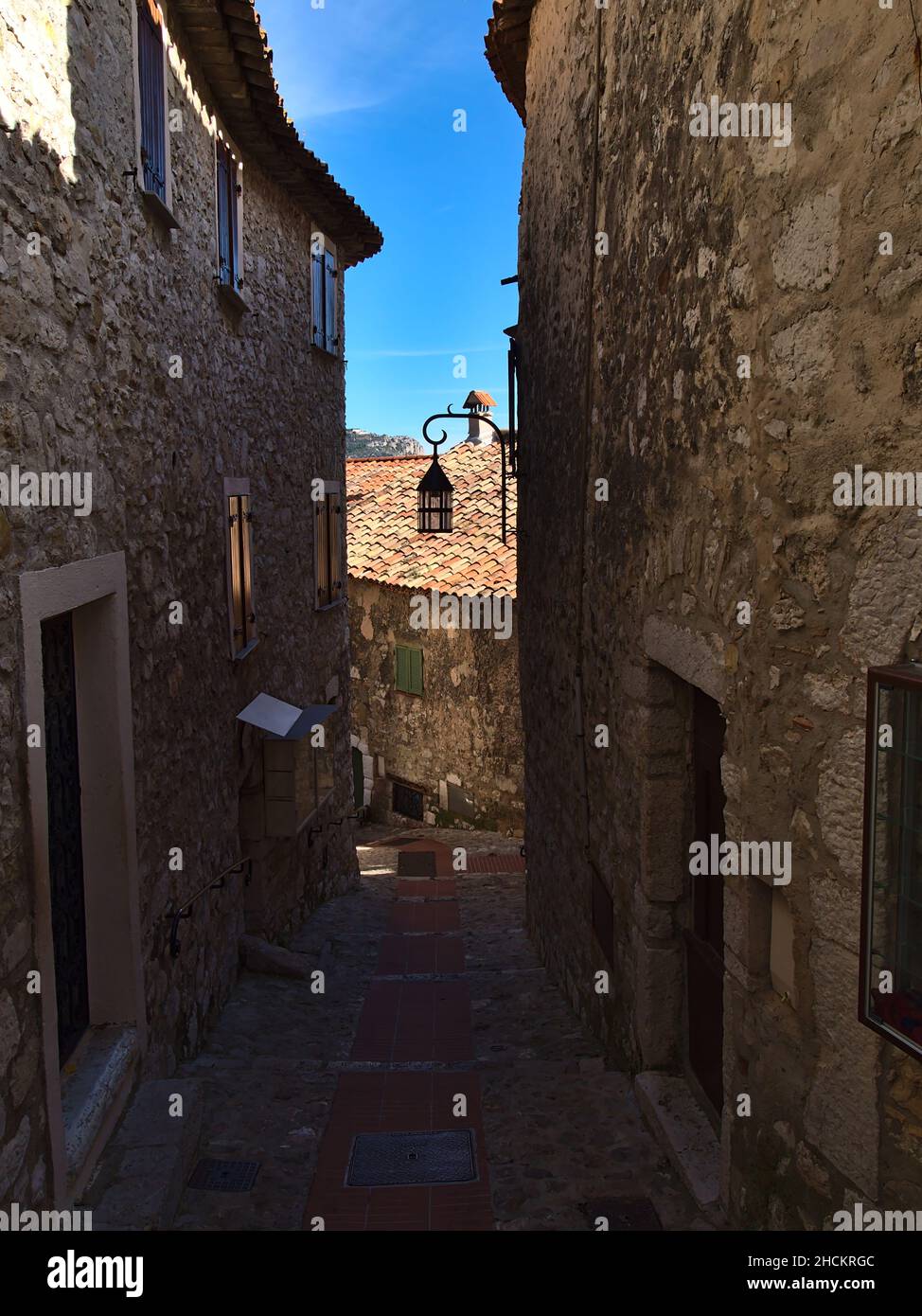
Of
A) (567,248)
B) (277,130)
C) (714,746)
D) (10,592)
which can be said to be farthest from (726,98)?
(277,130)

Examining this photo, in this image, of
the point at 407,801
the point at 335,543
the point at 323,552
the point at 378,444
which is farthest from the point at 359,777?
the point at 378,444

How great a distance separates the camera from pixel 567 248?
646 cm

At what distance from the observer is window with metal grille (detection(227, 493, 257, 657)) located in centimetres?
695

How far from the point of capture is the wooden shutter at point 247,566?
24.3 feet

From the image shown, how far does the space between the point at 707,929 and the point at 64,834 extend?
Result: 2626 mm

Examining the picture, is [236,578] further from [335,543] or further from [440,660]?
[440,660]

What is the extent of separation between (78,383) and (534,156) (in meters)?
5.38

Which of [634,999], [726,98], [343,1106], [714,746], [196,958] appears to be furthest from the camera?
[196,958]

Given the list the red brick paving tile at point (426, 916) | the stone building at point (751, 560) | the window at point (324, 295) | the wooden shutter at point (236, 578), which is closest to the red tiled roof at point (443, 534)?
the window at point (324, 295)

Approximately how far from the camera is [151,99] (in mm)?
5086

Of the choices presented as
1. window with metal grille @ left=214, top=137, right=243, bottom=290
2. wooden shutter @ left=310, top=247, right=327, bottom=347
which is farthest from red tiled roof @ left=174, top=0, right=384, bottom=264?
wooden shutter @ left=310, top=247, right=327, bottom=347
